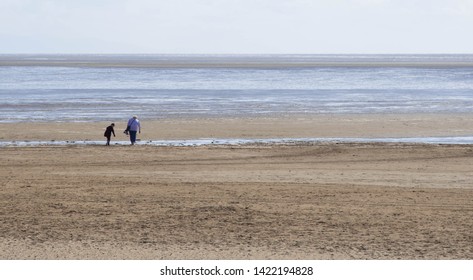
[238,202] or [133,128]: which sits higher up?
[238,202]

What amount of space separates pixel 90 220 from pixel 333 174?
8.65 m

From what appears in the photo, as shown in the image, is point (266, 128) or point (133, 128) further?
point (266, 128)

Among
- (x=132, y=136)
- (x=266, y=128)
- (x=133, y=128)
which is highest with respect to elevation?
(x=133, y=128)

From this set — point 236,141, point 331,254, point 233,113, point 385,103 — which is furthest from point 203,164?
point 385,103

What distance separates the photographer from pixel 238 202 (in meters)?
16.1

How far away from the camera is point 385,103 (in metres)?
50.8

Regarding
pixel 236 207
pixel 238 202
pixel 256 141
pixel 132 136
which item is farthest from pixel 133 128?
pixel 236 207

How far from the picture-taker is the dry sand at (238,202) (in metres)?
12.5

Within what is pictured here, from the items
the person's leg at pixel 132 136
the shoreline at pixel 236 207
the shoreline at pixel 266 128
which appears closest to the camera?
the shoreline at pixel 236 207

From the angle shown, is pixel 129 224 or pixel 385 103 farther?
pixel 385 103

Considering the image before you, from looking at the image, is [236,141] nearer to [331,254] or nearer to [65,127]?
[65,127]

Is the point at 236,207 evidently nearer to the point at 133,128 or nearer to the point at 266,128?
the point at 133,128

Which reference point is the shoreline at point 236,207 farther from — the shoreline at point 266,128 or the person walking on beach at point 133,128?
the shoreline at point 266,128

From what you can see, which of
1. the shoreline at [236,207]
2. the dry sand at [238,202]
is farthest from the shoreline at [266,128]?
the shoreline at [236,207]
